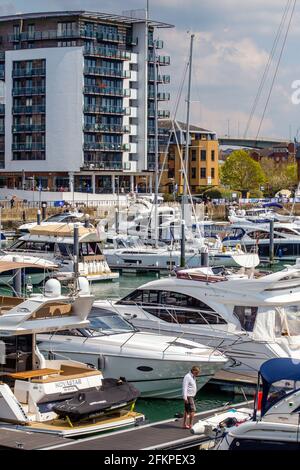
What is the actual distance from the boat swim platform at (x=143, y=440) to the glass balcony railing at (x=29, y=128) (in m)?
81.2

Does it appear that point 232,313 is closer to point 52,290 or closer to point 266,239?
point 52,290

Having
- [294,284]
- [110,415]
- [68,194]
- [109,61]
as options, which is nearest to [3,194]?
[68,194]

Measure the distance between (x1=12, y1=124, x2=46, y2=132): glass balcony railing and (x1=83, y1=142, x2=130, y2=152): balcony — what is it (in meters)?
4.67

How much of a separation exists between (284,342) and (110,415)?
285 inches

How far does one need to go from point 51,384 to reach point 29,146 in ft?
268

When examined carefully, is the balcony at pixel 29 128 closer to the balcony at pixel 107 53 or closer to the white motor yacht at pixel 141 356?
the balcony at pixel 107 53

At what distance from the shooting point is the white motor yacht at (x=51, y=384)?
18656 mm

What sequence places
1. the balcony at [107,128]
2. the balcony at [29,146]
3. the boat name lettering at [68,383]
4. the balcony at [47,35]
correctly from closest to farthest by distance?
the boat name lettering at [68,383] → the balcony at [47,35] → the balcony at [107,128] → the balcony at [29,146]

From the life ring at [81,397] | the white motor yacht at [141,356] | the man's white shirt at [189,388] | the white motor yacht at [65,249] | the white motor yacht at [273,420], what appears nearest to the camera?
the white motor yacht at [273,420]

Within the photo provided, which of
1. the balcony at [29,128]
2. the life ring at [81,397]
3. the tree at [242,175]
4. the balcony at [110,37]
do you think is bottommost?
the life ring at [81,397]

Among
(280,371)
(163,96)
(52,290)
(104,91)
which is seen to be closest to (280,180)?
(163,96)

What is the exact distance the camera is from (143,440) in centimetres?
1778

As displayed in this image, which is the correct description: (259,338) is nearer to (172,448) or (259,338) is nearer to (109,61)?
(172,448)

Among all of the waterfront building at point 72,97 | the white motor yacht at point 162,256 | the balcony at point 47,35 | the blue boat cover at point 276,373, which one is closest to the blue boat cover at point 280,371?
the blue boat cover at point 276,373
